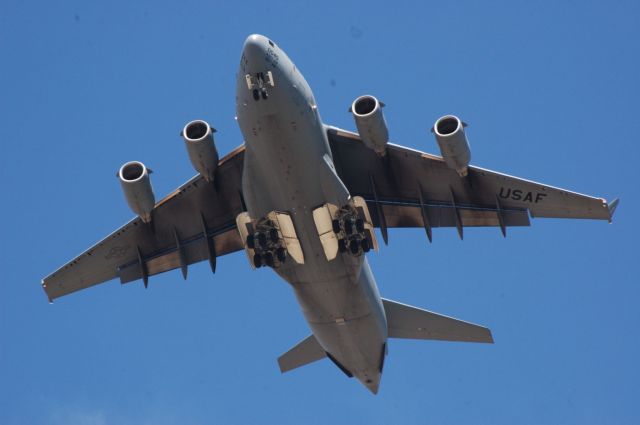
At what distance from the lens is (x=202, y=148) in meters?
21.2

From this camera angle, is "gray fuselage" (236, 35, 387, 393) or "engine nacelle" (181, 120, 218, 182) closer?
"gray fuselage" (236, 35, 387, 393)

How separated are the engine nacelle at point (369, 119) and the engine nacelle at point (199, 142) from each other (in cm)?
303

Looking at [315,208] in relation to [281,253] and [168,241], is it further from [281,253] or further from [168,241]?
[168,241]

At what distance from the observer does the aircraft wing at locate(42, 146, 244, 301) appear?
76.1ft

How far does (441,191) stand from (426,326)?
12.0ft

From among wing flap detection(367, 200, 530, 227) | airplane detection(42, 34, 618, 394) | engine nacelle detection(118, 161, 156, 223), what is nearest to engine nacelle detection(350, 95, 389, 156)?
airplane detection(42, 34, 618, 394)

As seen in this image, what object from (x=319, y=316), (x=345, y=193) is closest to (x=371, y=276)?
(x=319, y=316)

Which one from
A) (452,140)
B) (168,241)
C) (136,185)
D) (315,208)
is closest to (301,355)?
(168,241)

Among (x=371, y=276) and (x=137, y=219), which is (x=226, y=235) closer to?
(x=137, y=219)

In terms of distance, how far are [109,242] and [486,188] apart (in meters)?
8.67

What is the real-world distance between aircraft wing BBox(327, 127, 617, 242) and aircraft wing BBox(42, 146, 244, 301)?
278cm

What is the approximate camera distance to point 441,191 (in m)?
23.0

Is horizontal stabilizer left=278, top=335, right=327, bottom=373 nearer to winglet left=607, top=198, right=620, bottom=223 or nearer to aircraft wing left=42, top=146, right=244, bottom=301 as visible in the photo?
aircraft wing left=42, top=146, right=244, bottom=301

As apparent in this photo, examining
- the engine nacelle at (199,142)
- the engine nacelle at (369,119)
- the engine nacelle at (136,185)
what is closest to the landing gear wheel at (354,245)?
the engine nacelle at (369,119)
